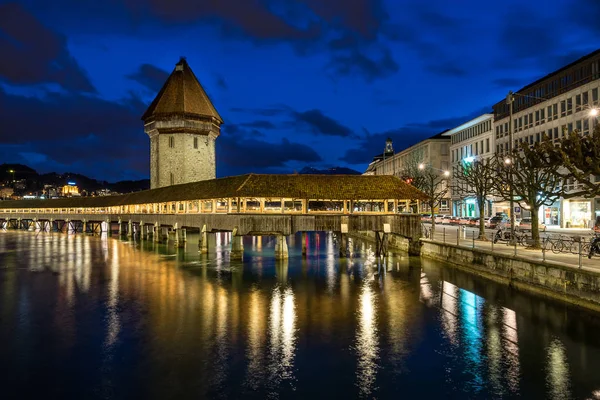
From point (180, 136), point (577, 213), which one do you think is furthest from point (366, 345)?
point (180, 136)

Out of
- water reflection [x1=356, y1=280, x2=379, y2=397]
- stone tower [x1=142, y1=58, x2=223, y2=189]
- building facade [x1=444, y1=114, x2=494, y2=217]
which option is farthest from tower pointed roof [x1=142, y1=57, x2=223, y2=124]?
water reflection [x1=356, y1=280, x2=379, y2=397]

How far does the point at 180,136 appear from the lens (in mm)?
62906

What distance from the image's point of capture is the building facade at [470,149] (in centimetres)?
6309

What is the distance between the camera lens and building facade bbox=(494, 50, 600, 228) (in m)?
40.8

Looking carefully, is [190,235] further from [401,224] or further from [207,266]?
[401,224]

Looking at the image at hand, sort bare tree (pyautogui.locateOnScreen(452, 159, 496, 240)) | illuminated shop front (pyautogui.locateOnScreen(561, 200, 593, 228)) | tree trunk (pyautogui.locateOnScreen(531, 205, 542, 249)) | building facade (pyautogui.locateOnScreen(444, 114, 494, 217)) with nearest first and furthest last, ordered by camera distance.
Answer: tree trunk (pyautogui.locateOnScreen(531, 205, 542, 249)), bare tree (pyautogui.locateOnScreen(452, 159, 496, 240)), illuminated shop front (pyautogui.locateOnScreen(561, 200, 593, 228)), building facade (pyautogui.locateOnScreen(444, 114, 494, 217))

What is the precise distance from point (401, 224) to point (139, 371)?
23043mm

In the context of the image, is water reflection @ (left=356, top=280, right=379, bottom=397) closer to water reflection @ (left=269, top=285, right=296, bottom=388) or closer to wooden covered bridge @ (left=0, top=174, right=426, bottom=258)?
water reflection @ (left=269, top=285, right=296, bottom=388)

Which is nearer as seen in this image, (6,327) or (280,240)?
(6,327)

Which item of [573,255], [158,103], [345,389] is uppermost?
[158,103]

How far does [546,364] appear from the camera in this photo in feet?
42.4

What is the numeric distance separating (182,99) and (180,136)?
18.3ft

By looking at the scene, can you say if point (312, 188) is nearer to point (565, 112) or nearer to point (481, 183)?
point (481, 183)

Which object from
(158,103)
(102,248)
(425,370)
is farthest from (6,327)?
(158,103)
